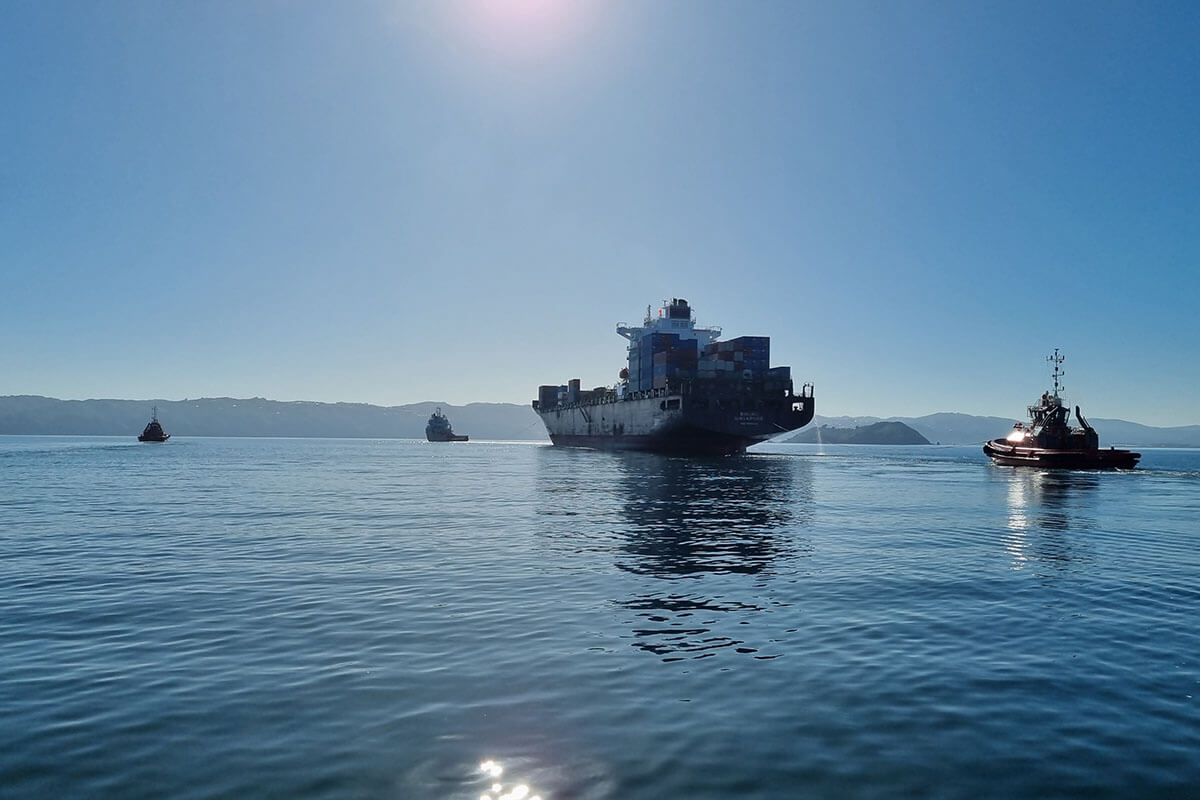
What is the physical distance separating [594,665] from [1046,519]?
2886 cm

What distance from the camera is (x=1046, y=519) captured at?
103 ft

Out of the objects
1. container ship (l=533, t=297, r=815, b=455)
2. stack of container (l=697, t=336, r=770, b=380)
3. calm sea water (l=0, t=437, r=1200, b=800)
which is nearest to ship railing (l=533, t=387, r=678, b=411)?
container ship (l=533, t=297, r=815, b=455)

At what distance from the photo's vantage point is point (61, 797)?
641cm

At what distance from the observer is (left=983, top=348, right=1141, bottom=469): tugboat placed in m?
69.8

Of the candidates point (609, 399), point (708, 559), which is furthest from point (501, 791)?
point (609, 399)

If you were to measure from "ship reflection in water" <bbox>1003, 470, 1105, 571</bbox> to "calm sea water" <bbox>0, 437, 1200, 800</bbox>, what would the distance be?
0.36 m

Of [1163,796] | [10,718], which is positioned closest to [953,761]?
[1163,796]

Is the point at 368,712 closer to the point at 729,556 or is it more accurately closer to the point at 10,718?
the point at 10,718

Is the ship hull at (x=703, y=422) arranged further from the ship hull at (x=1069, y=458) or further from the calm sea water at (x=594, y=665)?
the calm sea water at (x=594, y=665)

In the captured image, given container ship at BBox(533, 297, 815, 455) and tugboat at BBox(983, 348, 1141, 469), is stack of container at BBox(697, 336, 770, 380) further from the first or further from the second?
tugboat at BBox(983, 348, 1141, 469)

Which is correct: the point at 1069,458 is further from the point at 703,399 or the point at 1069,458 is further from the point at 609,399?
the point at 609,399

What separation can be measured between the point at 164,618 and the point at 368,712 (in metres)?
6.89

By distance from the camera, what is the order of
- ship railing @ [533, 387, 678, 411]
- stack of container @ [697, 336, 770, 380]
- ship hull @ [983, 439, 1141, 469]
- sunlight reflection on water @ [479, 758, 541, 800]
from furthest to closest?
ship railing @ [533, 387, 678, 411], stack of container @ [697, 336, 770, 380], ship hull @ [983, 439, 1141, 469], sunlight reflection on water @ [479, 758, 541, 800]

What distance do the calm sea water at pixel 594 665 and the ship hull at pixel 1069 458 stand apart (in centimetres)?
5142
